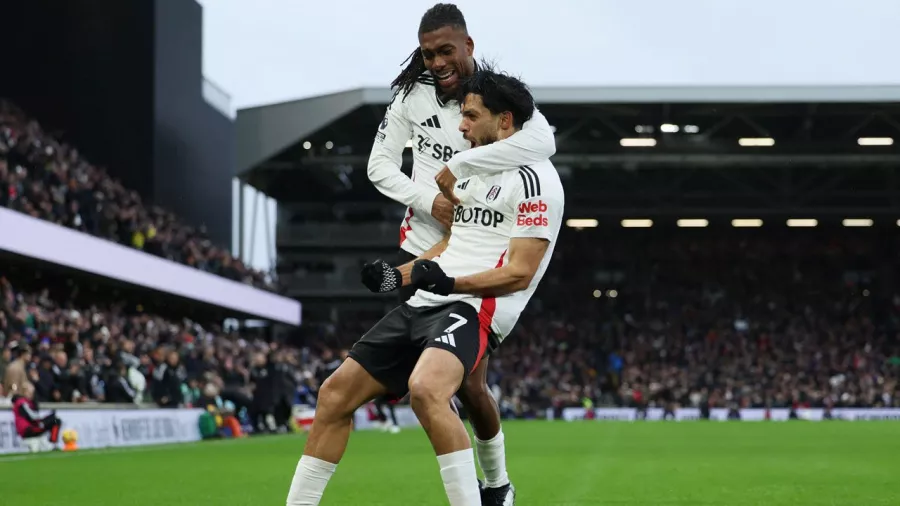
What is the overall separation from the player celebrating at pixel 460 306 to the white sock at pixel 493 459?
897mm

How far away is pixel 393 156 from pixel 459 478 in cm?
186

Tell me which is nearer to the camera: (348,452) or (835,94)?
(348,452)

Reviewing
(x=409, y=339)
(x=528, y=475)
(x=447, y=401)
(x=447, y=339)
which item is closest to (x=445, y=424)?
(x=447, y=401)

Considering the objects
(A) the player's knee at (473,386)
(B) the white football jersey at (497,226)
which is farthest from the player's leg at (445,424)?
(A) the player's knee at (473,386)

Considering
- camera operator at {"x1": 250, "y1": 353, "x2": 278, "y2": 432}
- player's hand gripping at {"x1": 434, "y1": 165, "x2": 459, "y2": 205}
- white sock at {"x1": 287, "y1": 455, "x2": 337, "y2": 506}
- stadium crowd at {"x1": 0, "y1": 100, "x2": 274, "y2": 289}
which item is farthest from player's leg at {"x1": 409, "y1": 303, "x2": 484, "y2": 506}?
camera operator at {"x1": 250, "y1": 353, "x2": 278, "y2": 432}

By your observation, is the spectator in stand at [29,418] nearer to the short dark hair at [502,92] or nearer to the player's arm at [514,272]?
the short dark hair at [502,92]

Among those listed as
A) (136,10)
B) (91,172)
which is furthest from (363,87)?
(91,172)

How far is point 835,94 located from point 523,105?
37.0 m

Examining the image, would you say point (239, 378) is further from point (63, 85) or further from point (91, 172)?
point (63, 85)

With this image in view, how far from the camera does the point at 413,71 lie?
6.30 m

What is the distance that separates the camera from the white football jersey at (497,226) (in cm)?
555

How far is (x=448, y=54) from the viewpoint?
5.95m

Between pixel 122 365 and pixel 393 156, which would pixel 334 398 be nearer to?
pixel 393 156

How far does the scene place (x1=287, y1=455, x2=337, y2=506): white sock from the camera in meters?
5.44
